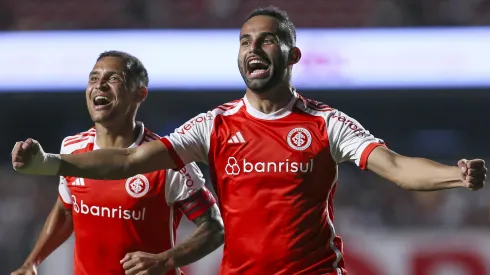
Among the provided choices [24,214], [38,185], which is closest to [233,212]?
[24,214]

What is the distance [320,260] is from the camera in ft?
14.8

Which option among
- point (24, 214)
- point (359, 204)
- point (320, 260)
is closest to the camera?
point (320, 260)

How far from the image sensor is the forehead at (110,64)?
543cm

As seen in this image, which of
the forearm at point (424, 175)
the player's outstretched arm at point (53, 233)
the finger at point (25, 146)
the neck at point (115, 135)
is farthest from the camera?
the player's outstretched arm at point (53, 233)

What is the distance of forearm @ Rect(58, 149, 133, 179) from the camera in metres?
4.45

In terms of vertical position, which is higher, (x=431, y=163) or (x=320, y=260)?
(x=431, y=163)

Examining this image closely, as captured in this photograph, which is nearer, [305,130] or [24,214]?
[305,130]

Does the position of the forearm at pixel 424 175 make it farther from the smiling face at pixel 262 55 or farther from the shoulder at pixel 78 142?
the shoulder at pixel 78 142

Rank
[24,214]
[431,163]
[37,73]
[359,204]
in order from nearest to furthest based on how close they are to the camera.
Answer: [431,163]
[24,214]
[359,204]
[37,73]

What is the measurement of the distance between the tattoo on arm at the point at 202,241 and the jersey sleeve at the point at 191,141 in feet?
1.99

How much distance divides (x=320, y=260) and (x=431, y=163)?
735mm

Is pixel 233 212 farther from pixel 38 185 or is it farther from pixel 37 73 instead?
pixel 37 73

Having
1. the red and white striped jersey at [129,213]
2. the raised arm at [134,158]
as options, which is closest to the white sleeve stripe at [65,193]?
the red and white striped jersey at [129,213]

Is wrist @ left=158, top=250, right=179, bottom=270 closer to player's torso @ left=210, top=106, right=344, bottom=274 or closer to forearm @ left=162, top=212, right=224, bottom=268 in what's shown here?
forearm @ left=162, top=212, right=224, bottom=268
